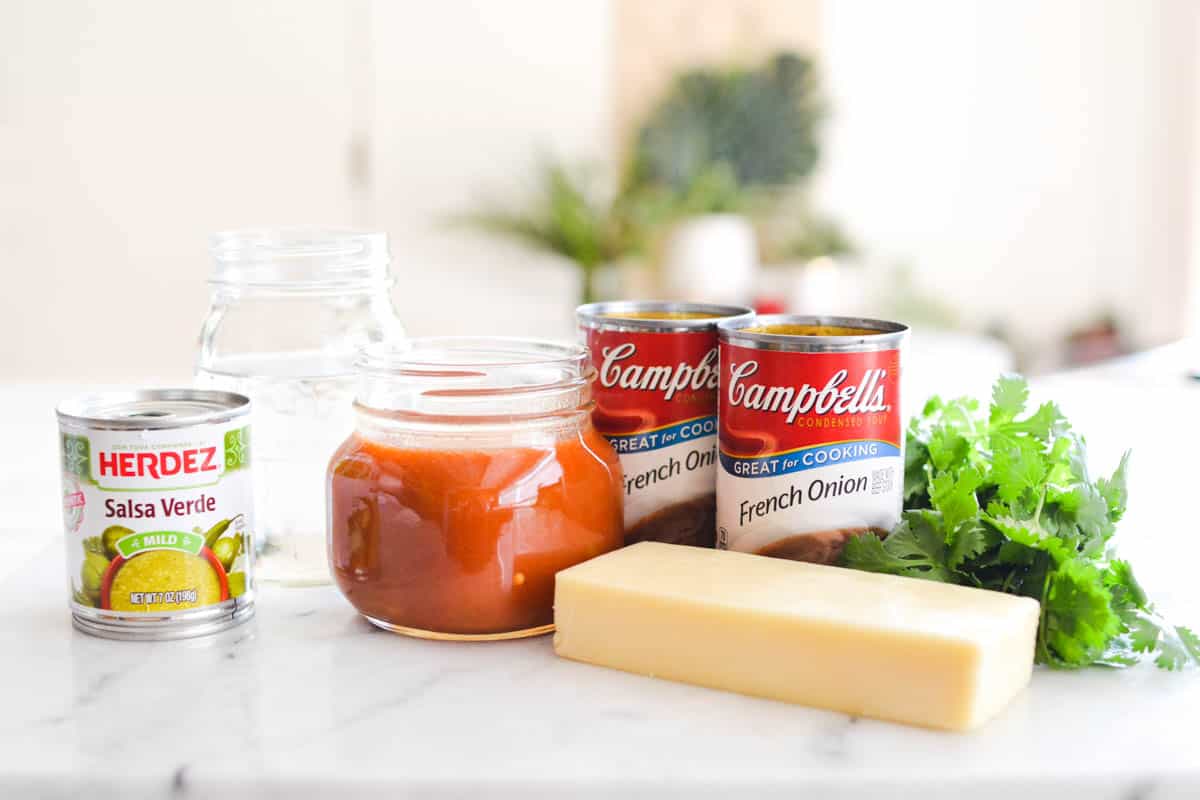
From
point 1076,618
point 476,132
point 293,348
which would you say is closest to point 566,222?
point 476,132

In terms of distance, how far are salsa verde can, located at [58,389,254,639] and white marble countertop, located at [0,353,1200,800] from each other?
0.02 metres

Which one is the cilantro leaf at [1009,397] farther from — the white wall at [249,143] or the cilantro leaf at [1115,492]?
the white wall at [249,143]

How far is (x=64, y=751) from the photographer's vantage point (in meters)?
0.64

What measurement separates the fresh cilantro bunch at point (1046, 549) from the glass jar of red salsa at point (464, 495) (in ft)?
0.67

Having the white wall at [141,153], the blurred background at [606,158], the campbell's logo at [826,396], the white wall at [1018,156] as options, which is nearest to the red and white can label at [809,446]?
the campbell's logo at [826,396]

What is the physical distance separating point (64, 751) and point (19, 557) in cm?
44

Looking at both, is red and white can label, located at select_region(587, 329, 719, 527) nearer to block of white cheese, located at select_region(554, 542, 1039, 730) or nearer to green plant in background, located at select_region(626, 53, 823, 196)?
block of white cheese, located at select_region(554, 542, 1039, 730)

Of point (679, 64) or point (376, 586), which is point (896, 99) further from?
Answer: point (376, 586)

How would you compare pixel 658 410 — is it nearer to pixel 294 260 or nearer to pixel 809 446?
pixel 809 446

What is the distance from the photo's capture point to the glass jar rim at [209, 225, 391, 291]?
37.7 inches

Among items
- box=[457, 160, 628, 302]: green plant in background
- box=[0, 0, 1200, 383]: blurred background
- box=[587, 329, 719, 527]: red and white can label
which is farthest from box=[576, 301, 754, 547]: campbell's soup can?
box=[457, 160, 628, 302]: green plant in background

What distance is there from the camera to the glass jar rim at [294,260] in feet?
3.14

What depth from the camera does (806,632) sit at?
71 cm

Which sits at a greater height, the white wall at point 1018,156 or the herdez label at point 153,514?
the white wall at point 1018,156
